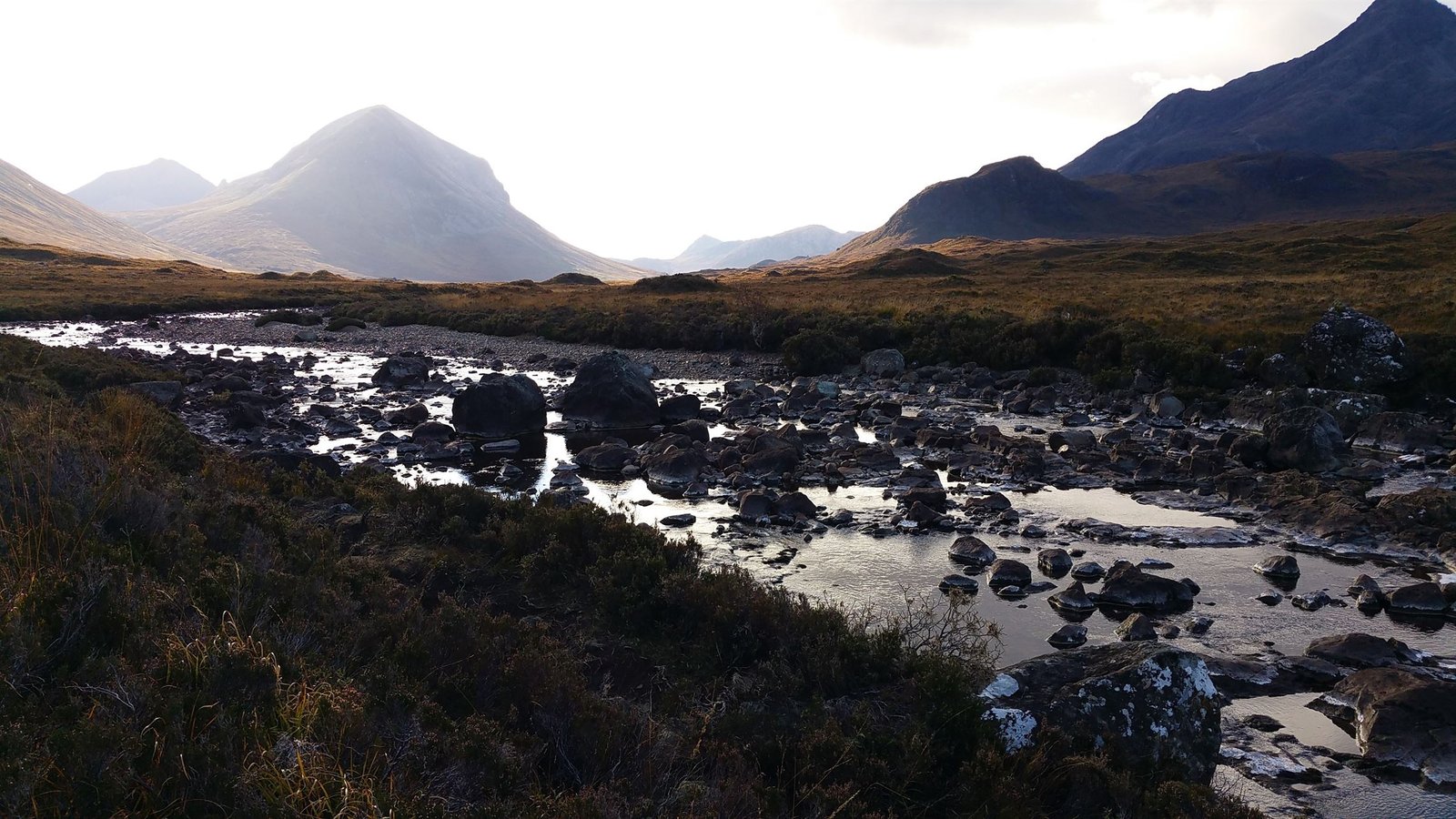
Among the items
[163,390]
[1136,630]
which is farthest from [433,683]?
[163,390]

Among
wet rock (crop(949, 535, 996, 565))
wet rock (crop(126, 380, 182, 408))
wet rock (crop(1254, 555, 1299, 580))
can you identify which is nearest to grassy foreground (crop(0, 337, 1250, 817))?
wet rock (crop(949, 535, 996, 565))

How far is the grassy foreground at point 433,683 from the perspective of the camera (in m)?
4.16

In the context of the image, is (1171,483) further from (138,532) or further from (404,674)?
(138,532)

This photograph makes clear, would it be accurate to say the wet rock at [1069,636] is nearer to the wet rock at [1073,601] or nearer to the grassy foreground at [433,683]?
the wet rock at [1073,601]

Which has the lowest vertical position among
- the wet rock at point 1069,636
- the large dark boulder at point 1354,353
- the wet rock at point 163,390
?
the wet rock at point 1069,636

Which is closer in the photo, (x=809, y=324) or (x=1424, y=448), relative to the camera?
(x=1424, y=448)

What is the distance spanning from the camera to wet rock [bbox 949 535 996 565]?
1240 centimetres

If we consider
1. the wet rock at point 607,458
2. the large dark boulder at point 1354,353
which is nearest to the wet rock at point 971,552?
the wet rock at point 607,458

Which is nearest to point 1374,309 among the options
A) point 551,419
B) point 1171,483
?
point 1171,483

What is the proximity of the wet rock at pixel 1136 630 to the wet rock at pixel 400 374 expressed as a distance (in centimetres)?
2650

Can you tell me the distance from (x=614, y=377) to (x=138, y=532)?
57.5 feet

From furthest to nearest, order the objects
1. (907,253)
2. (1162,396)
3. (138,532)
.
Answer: (907,253) → (1162,396) → (138,532)

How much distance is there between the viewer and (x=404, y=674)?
6.04 meters

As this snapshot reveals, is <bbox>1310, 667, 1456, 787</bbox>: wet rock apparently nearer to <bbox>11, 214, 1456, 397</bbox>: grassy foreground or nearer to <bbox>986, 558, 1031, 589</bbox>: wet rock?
<bbox>986, 558, 1031, 589</bbox>: wet rock
